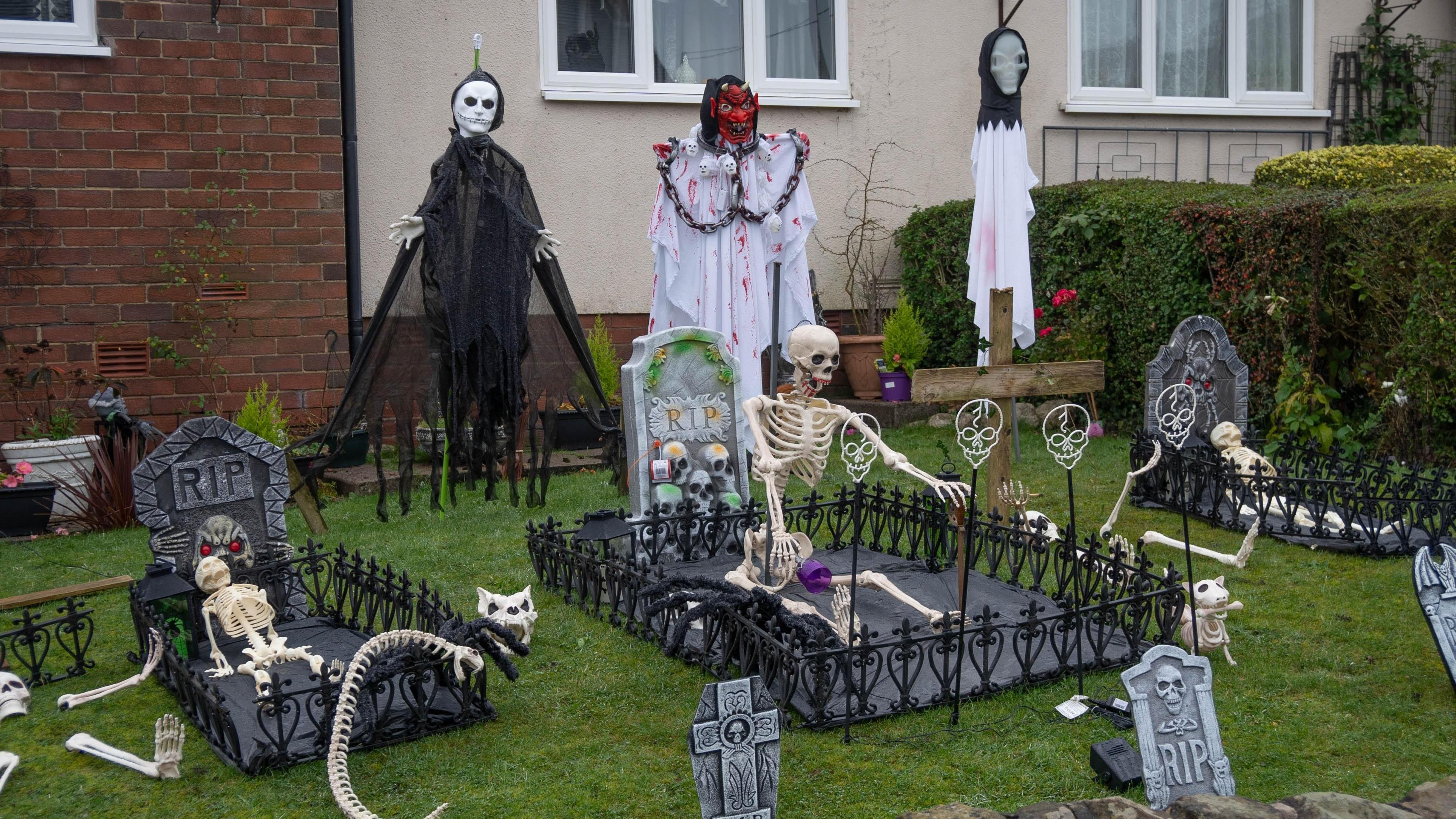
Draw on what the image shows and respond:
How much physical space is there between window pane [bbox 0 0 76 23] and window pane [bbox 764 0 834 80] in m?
6.29

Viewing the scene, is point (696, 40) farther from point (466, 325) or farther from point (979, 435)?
point (979, 435)

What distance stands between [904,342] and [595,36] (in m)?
4.15

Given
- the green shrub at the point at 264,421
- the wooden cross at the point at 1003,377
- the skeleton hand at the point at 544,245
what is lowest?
the green shrub at the point at 264,421

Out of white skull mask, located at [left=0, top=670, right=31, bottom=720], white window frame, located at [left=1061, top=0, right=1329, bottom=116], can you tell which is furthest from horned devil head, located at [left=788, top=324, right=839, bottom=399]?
white window frame, located at [left=1061, top=0, right=1329, bottom=116]

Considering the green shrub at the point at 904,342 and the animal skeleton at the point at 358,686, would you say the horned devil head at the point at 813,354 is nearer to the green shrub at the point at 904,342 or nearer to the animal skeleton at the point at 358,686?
the animal skeleton at the point at 358,686

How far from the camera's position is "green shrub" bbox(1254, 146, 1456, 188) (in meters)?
11.7

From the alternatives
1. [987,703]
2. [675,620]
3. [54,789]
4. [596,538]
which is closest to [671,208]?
[596,538]

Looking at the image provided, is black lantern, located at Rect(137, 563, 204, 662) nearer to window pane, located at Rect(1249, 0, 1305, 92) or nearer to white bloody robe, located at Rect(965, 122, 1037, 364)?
white bloody robe, located at Rect(965, 122, 1037, 364)

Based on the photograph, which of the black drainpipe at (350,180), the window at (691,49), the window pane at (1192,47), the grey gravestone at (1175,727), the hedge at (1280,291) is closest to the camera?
the grey gravestone at (1175,727)

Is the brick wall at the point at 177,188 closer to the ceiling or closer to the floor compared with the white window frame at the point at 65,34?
closer to the floor

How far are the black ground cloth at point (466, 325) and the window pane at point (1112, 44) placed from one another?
8.43 m

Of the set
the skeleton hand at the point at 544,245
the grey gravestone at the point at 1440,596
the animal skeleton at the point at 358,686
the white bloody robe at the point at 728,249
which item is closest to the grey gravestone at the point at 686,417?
the skeleton hand at the point at 544,245

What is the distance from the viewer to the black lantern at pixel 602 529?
20.9 ft

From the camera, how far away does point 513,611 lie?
5.54 m
